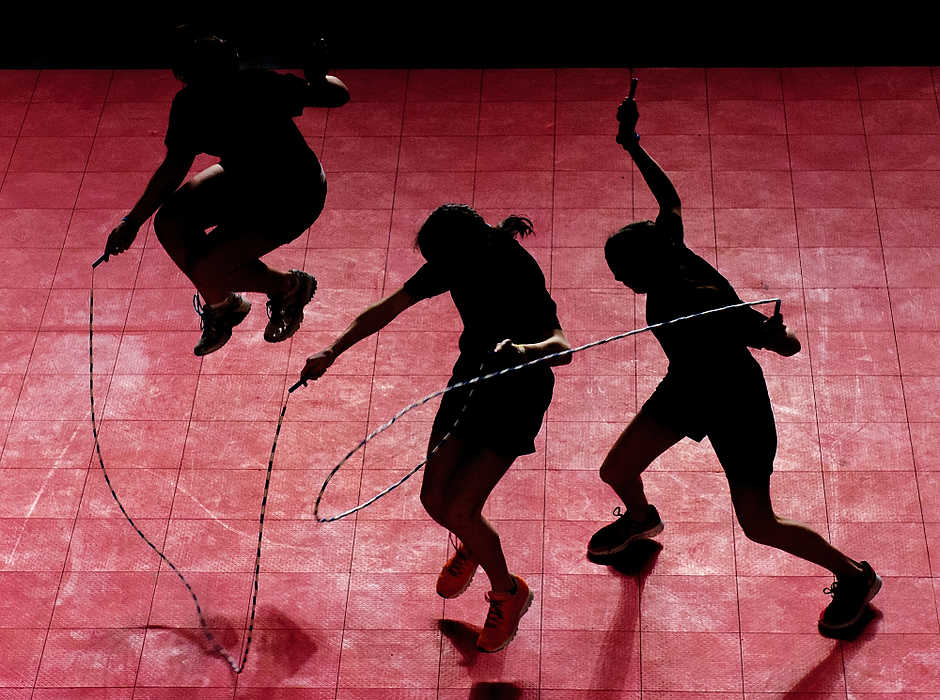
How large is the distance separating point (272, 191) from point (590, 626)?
1.78 metres

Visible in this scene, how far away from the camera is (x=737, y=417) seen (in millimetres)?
3336

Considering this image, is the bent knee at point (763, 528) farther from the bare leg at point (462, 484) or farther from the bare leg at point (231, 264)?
the bare leg at point (231, 264)

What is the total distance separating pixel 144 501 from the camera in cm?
430

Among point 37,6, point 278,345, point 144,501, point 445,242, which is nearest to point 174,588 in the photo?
point 144,501

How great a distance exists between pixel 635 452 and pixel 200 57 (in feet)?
5.95

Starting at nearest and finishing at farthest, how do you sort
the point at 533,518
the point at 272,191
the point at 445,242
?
the point at 445,242, the point at 272,191, the point at 533,518

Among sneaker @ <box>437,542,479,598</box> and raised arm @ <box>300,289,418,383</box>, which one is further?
sneaker @ <box>437,542,479,598</box>

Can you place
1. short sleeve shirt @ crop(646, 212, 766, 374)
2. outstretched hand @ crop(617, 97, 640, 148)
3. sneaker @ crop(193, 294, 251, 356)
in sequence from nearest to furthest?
1. short sleeve shirt @ crop(646, 212, 766, 374)
2. outstretched hand @ crop(617, 97, 640, 148)
3. sneaker @ crop(193, 294, 251, 356)

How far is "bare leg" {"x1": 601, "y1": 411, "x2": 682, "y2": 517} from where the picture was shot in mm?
3582

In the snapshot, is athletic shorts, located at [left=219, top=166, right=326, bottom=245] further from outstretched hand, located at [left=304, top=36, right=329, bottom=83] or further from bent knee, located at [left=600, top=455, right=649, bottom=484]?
bent knee, located at [left=600, top=455, right=649, bottom=484]

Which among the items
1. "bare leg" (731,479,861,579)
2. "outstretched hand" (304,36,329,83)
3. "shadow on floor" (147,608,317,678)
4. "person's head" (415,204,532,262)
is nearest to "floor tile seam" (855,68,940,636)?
"bare leg" (731,479,861,579)

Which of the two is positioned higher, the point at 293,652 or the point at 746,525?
the point at 746,525

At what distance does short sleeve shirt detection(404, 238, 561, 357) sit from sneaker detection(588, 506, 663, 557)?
37.7 inches

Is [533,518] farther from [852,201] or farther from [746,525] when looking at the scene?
[852,201]
